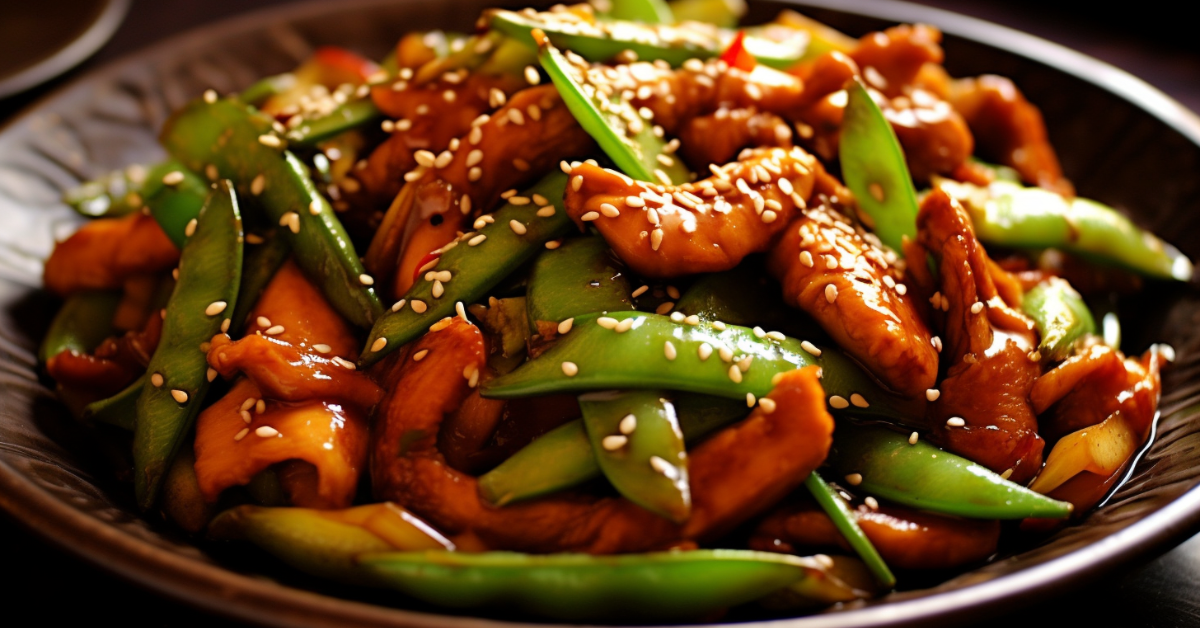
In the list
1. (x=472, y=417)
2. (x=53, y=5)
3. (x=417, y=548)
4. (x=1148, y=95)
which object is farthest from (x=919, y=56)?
(x=53, y=5)

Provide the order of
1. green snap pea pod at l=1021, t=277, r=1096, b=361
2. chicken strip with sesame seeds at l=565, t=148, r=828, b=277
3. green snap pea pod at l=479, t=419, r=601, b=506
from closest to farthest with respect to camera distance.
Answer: green snap pea pod at l=479, t=419, r=601, b=506 < chicken strip with sesame seeds at l=565, t=148, r=828, b=277 < green snap pea pod at l=1021, t=277, r=1096, b=361

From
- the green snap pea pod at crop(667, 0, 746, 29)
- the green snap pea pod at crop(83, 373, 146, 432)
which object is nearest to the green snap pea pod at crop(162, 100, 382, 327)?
the green snap pea pod at crop(83, 373, 146, 432)

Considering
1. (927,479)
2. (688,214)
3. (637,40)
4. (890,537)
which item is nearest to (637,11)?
(637,40)

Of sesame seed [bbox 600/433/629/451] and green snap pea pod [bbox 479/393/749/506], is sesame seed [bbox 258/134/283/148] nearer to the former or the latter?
green snap pea pod [bbox 479/393/749/506]

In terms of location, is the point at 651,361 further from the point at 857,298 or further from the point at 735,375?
the point at 857,298

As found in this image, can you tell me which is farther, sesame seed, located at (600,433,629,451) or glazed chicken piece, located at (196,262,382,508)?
glazed chicken piece, located at (196,262,382,508)

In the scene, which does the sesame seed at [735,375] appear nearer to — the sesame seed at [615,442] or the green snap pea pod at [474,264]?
the sesame seed at [615,442]
